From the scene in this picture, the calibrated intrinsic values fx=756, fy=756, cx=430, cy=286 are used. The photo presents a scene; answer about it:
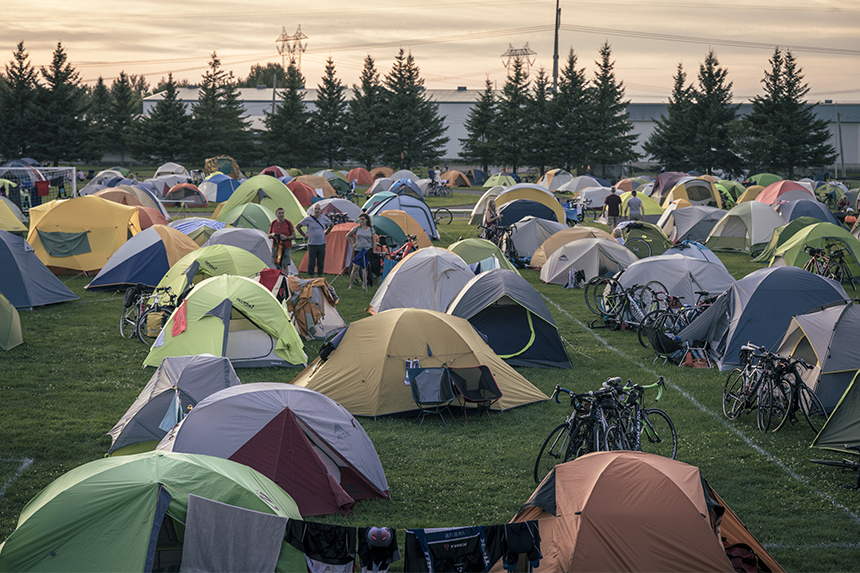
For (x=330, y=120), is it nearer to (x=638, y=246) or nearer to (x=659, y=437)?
(x=638, y=246)

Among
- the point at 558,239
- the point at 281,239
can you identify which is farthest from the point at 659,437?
the point at 558,239

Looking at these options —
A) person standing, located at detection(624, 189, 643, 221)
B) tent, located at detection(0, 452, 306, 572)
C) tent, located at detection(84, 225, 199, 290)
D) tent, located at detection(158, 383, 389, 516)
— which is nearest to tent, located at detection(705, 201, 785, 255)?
person standing, located at detection(624, 189, 643, 221)

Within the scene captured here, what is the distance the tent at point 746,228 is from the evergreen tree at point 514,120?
104ft

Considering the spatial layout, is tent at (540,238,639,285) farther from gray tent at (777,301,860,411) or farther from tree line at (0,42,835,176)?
tree line at (0,42,835,176)

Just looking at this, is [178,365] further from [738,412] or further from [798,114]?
[798,114]

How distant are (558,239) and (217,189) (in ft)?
79.9

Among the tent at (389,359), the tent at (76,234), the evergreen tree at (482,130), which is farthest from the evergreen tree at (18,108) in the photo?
the tent at (389,359)

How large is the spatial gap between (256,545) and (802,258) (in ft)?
62.3

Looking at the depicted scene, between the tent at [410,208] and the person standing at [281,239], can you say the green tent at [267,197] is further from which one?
the person standing at [281,239]

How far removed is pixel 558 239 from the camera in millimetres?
21875

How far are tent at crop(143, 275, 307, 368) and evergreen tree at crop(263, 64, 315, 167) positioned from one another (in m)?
50.3

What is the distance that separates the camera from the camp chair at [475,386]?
34.2ft

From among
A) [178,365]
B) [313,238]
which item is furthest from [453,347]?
[313,238]

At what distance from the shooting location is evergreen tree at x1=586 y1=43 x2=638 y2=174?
5588 centimetres
